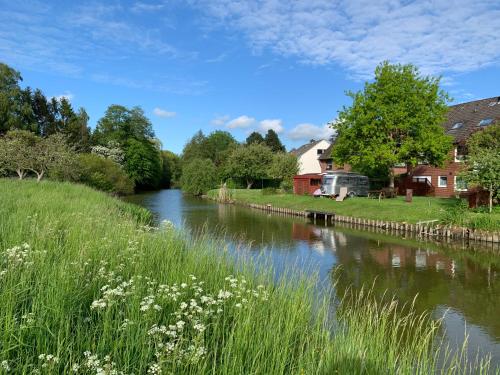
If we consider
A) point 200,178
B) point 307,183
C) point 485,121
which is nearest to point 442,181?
point 485,121

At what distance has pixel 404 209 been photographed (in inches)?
1045

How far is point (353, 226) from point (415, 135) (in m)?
11.2

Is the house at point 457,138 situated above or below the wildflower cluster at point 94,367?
above

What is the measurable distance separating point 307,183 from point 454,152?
49.4ft

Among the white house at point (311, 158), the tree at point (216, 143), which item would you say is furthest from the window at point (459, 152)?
the tree at point (216, 143)

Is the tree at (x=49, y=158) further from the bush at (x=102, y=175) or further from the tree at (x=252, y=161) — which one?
the tree at (x=252, y=161)

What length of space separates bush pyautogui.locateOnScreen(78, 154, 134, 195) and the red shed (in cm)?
2098

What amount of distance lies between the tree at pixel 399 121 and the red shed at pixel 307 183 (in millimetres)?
10001

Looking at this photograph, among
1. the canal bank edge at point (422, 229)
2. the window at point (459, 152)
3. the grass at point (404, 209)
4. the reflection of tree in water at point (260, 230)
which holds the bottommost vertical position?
the reflection of tree in water at point (260, 230)

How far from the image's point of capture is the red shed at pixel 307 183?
44.2 metres

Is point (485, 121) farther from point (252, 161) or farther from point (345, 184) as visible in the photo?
point (252, 161)

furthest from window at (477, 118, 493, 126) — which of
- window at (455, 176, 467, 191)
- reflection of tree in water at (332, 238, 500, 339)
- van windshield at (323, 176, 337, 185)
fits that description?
reflection of tree in water at (332, 238, 500, 339)

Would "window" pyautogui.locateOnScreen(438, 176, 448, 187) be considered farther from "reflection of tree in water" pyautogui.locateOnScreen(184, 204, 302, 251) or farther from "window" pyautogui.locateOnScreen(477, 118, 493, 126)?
"reflection of tree in water" pyautogui.locateOnScreen(184, 204, 302, 251)

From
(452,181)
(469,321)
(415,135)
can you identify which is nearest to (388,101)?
(415,135)
